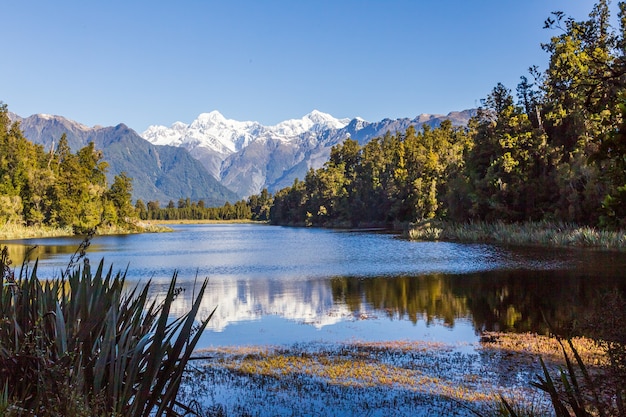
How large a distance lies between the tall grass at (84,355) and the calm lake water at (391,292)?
3.81 meters

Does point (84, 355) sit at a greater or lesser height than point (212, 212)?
lesser

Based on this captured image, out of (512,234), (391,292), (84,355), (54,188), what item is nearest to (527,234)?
(512,234)

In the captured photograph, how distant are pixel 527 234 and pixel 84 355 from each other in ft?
137

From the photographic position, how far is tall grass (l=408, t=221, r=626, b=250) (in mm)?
34594

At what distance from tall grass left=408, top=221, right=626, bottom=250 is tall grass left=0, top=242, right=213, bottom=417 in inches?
1292

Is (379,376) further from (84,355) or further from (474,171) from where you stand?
(474,171)

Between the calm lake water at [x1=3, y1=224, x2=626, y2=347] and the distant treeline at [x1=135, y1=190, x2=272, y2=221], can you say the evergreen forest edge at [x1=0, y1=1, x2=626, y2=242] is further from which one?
the distant treeline at [x1=135, y1=190, x2=272, y2=221]

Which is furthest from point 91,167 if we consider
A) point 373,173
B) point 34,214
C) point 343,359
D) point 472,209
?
point 343,359

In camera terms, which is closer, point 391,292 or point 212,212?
point 391,292

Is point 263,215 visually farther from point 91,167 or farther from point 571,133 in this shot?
point 571,133

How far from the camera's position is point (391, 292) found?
22.1 m

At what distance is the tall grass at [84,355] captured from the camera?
3367mm

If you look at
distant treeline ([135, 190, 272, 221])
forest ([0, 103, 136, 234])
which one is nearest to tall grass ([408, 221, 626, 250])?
forest ([0, 103, 136, 234])

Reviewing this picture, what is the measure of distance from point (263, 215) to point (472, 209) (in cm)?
11988
